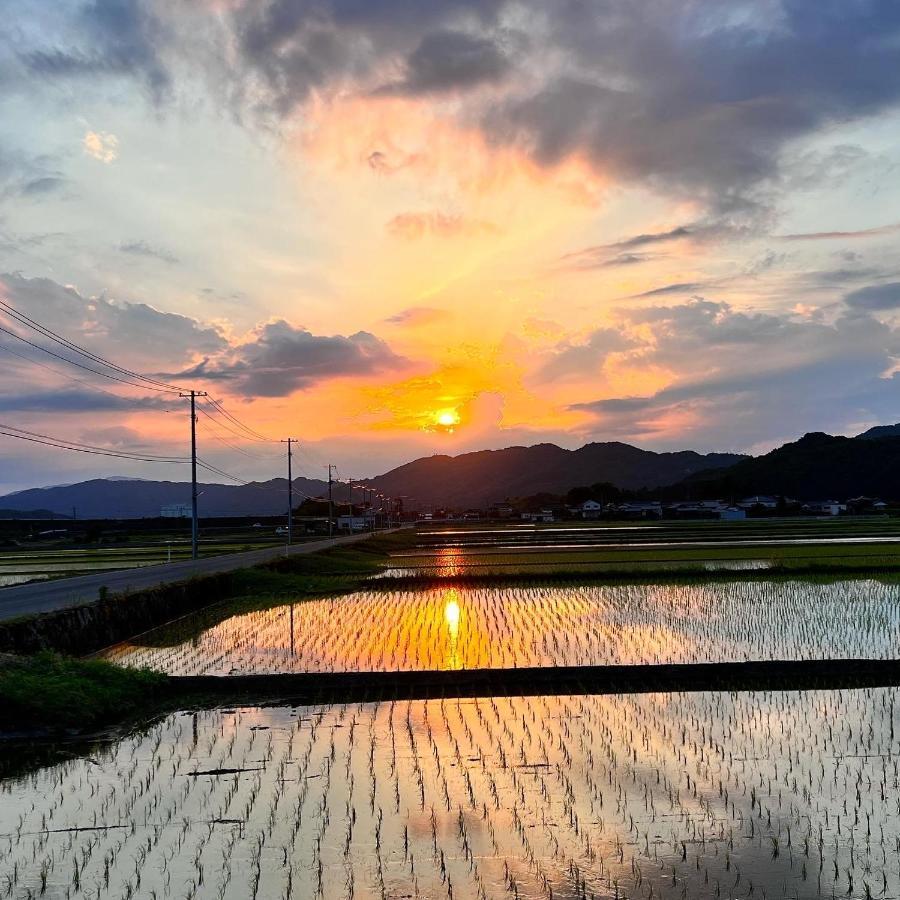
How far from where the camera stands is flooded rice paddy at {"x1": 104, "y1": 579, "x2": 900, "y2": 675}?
609 inches

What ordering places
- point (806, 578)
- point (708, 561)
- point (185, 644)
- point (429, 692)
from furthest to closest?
point (708, 561) → point (806, 578) → point (185, 644) → point (429, 692)

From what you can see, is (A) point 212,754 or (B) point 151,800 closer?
(B) point 151,800

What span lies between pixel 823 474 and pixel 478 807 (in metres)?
160

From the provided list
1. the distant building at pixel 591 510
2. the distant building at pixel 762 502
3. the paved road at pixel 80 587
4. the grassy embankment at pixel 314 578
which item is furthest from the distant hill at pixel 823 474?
the paved road at pixel 80 587

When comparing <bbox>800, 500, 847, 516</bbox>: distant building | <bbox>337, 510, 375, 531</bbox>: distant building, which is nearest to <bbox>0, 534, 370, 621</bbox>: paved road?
<bbox>337, 510, 375, 531</bbox>: distant building

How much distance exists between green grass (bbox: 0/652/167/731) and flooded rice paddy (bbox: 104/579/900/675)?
167 centimetres

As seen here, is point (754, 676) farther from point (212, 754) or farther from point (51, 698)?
point (51, 698)

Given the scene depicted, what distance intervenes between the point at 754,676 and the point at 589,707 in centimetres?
329

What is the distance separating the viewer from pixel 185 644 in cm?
1869

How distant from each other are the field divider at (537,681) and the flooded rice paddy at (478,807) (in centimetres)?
124

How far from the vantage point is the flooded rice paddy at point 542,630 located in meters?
15.5

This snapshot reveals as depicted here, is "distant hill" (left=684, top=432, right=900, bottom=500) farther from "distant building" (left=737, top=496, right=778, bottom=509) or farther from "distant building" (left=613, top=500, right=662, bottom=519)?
"distant building" (left=613, top=500, right=662, bottom=519)

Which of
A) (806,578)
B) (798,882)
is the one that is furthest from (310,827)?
(806,578)

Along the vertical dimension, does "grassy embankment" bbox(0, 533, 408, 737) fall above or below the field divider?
above
